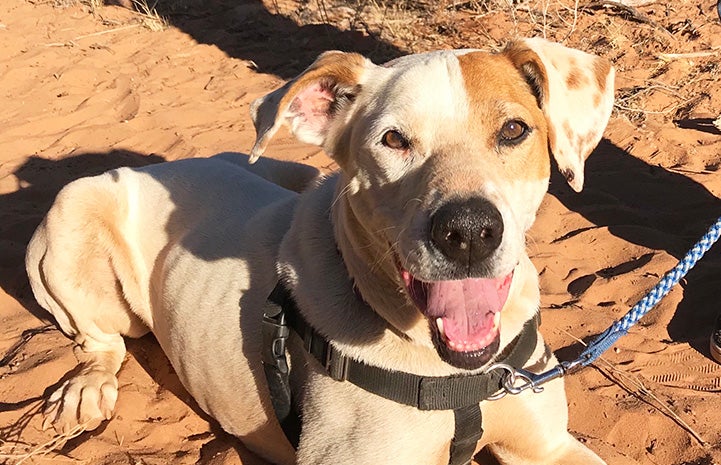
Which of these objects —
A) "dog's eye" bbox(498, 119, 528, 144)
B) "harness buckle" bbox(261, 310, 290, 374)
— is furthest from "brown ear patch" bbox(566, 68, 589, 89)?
"harness buckle" bbox(261, 310, 290, 374)

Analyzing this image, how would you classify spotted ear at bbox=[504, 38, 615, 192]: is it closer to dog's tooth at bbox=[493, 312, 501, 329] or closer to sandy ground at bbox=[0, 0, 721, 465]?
dog's tooth at bbox=[493, 312, 501, 329]

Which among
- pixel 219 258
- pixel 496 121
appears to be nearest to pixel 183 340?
pixel 219 258

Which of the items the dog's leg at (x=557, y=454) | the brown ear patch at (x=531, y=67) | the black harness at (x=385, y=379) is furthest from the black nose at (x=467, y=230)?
the dog's leg at (x=557, y=454)

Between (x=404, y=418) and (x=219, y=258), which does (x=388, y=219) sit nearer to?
(x=404, y=418)

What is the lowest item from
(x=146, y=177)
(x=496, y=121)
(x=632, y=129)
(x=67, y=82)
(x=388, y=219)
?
(x=67, y=82)

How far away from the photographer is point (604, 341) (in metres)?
2.87

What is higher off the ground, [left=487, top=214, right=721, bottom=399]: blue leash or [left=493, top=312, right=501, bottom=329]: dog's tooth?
[left=493, top=312, right=501, bottom=329]: dog's tooth

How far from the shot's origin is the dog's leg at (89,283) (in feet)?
12.1

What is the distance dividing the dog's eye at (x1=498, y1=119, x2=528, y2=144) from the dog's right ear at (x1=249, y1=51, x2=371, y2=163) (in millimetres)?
598

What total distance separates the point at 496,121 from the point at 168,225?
5.99 feet

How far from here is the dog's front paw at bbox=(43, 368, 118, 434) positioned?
11.6 feet

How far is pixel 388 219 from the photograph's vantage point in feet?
8.09

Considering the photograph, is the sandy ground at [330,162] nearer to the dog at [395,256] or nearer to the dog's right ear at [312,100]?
the dog at [395,256]

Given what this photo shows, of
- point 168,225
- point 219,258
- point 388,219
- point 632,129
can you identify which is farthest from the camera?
point 632,129
